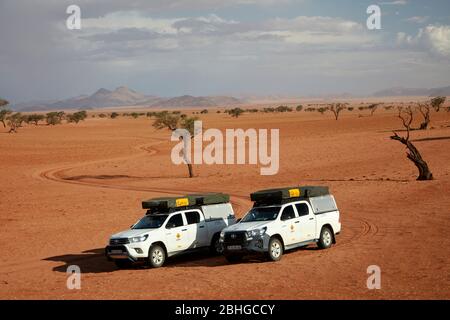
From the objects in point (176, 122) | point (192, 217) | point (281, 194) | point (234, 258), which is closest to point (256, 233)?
point (234, 258)

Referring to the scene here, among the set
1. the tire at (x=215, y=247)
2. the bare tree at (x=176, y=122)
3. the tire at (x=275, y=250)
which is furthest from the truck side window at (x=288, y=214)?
the bare tree at (x=176, y=122)

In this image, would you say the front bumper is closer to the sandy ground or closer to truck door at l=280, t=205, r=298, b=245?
the sandy ground

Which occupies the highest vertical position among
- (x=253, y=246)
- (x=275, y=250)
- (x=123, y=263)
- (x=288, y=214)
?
(x=288, y=214)

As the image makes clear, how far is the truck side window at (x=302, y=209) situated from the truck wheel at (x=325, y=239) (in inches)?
30.5

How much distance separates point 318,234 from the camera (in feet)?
63.0

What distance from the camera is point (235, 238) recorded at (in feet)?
57.9

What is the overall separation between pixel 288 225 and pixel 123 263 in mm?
4640

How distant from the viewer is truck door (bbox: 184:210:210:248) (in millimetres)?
19052

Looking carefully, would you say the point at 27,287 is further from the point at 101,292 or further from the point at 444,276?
the point at 444,276

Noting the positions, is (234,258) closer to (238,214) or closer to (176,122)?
(238,214)

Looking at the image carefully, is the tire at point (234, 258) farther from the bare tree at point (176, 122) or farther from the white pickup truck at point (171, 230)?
the bare tree at point (176, 122)

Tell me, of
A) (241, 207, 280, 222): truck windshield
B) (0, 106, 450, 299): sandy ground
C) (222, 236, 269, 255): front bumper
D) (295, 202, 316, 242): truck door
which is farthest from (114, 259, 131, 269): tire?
(295, 202, 316, 242): truck door
